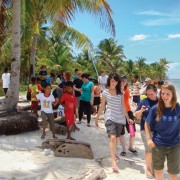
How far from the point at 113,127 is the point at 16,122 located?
3149mm

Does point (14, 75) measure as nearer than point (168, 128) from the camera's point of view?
No

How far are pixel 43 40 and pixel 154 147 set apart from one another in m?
20.9

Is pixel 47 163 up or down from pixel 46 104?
down

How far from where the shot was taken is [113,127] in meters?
5.75

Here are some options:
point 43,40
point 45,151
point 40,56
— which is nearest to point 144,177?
point 45,151

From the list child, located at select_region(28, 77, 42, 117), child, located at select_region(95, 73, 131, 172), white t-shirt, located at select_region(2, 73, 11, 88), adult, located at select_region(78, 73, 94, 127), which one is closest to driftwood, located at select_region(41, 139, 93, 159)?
child, located at select_region(95, 73, 131, 172)

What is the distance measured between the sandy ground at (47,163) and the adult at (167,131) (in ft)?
5.12

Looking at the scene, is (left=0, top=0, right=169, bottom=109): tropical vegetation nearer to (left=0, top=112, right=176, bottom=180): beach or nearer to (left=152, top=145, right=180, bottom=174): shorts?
(left=0, top=112, right=176, bottom=180): beach

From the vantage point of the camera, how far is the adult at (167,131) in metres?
4.00

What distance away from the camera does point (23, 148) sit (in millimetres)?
7020

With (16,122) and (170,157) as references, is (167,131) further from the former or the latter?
(16,122)

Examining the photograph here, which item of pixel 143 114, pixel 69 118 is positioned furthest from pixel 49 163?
pixel 143 114

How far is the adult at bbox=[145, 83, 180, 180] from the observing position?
13.1 ft

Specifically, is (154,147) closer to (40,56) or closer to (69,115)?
(69,115)
